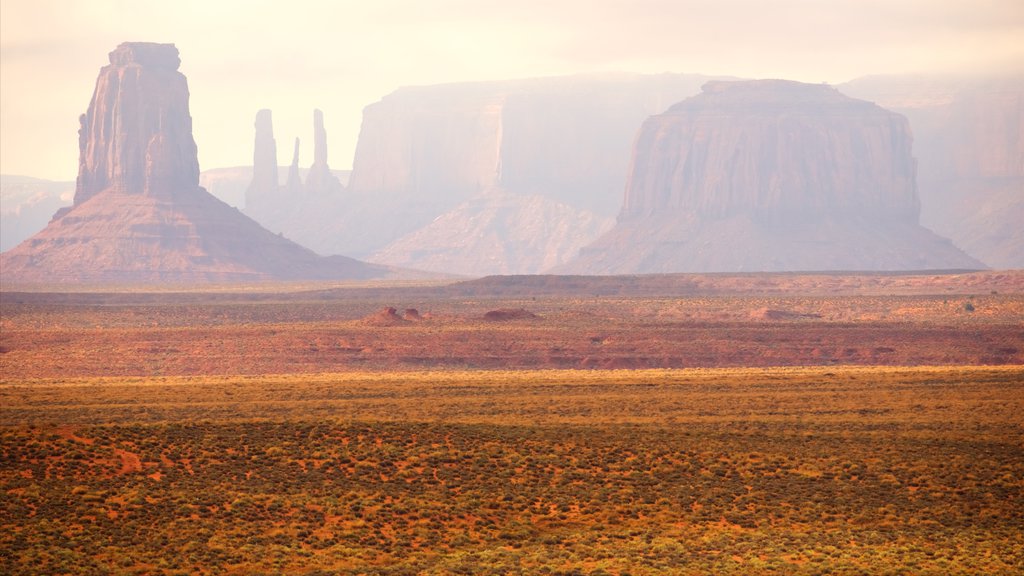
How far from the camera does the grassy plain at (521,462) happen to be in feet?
127

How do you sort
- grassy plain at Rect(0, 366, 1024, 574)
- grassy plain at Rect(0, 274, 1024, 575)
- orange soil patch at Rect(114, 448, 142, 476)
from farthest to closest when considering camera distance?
orange soil patch at Rect(114, 448, 142, 476) → grassy plain at Rect(0, 274, 1024, 575) → grassy plain at Rect(0, 366, 1024, 574)

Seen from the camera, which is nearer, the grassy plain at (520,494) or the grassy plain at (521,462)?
the grassy plain at (520,494)

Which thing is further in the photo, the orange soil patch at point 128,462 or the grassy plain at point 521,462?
the orange soil patch at point 128,462

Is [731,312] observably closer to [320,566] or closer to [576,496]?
[576,496]

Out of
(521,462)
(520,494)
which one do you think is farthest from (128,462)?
(521,462)

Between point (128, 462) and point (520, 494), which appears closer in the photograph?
point (128, 462)

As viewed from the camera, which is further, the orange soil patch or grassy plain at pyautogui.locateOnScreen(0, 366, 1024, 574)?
the orange soil patch

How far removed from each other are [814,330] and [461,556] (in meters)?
67.6

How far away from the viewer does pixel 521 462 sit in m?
48.3

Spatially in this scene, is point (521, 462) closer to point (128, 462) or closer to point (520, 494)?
point (520, 494)

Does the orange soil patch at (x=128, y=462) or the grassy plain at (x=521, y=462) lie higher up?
the orange soil patch at (x=128, y=462)

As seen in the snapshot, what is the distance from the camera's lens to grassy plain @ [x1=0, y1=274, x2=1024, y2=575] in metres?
38.8

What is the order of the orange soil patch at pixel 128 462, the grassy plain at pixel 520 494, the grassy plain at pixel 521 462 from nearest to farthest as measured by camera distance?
1. the grassy plain at pixel 520 494
2. the grassy plain at pixel 521 462
3. the orange soil patch at pixel 128 462

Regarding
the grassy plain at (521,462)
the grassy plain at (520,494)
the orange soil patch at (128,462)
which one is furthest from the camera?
the orange soil patch at (128,462)
